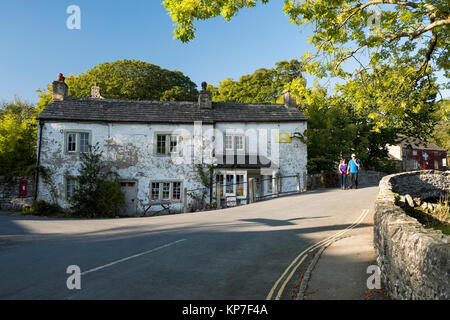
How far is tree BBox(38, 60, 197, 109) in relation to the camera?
35594mm

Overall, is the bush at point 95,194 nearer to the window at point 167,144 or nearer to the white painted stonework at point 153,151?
the white painted stonework at point 153,151

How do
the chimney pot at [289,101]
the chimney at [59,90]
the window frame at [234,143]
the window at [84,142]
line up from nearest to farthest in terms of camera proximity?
the window at [84,142] < the chimney at [59,90] < the window frame at [234,143] < the chimney pot at [289,101]

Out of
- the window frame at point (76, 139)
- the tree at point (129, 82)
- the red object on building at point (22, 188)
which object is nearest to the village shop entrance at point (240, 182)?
the window frame at point (76, 139)

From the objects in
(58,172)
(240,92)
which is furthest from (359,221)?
(240,92)

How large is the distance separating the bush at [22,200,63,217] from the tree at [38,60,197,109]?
18.2 m

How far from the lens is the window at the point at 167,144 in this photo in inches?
883

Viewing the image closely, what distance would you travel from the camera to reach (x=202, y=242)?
29.4ft

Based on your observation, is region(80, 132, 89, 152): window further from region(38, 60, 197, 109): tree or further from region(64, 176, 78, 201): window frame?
region(38, 60, 197, 109): tree

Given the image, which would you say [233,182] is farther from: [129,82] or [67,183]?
[129,82]

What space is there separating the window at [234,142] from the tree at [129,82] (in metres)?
15.7

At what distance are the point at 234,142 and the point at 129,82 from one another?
→ 18.9 m

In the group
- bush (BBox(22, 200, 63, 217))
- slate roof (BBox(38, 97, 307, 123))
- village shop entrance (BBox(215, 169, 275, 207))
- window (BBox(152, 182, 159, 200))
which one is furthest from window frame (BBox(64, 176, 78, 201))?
village shop entrance (BBox(215, 169, 275, 207))

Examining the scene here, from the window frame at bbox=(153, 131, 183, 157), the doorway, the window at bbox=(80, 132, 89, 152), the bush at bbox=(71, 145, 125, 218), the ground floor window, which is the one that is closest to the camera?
the bush at bbox=(71, 145, 125, 218)
